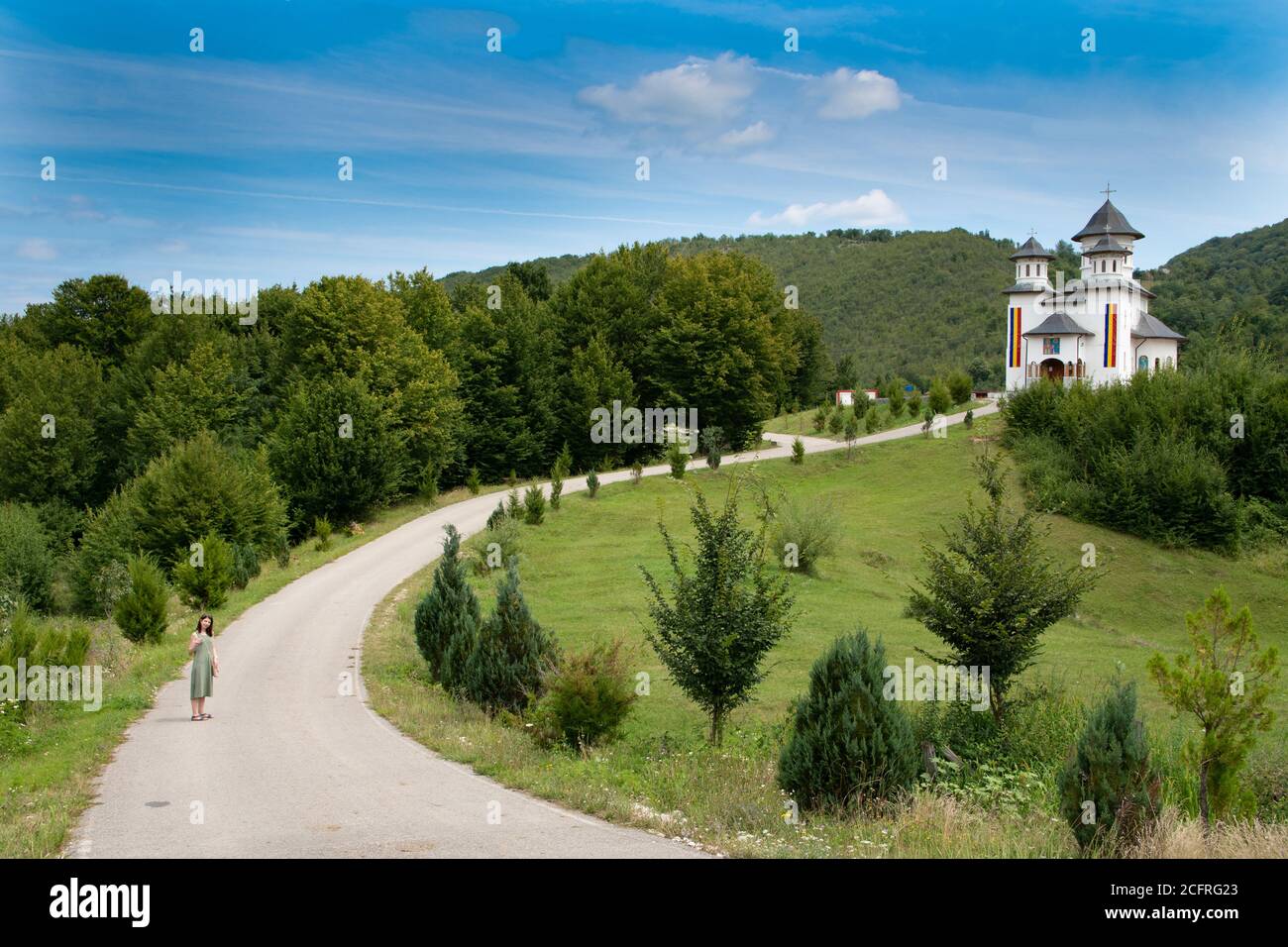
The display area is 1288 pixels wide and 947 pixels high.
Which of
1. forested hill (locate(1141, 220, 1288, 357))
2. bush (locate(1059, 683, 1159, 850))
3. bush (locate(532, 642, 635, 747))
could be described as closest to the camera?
bush (locate(1059, 683, 1159, 850))

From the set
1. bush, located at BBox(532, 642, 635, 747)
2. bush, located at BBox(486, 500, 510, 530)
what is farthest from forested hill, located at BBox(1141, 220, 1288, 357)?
bush, located at BBox(532, 642, 635, 747)

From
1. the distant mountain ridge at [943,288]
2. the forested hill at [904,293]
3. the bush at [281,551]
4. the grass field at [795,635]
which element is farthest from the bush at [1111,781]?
the forested hill at [904,293]

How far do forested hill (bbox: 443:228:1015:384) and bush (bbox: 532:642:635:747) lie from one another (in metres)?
76.3

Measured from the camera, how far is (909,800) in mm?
10664

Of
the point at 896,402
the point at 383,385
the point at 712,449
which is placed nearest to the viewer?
the point at 712,449

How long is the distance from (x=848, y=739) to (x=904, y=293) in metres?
106

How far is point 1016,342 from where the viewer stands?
5762 cm

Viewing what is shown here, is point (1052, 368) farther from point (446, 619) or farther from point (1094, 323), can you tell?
point (446, 619)

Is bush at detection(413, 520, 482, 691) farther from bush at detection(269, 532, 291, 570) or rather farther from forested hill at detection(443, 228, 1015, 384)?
forested hill at detection(443, 228, 1015, 384)

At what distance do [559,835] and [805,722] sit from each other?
3.32 metres

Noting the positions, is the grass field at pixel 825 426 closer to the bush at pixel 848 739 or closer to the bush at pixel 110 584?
the bush at pixel 110 584

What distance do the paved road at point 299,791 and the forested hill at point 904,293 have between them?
246ft

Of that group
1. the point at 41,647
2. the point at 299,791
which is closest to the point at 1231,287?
the point at 41,647

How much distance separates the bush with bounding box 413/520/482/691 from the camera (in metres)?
16.9
